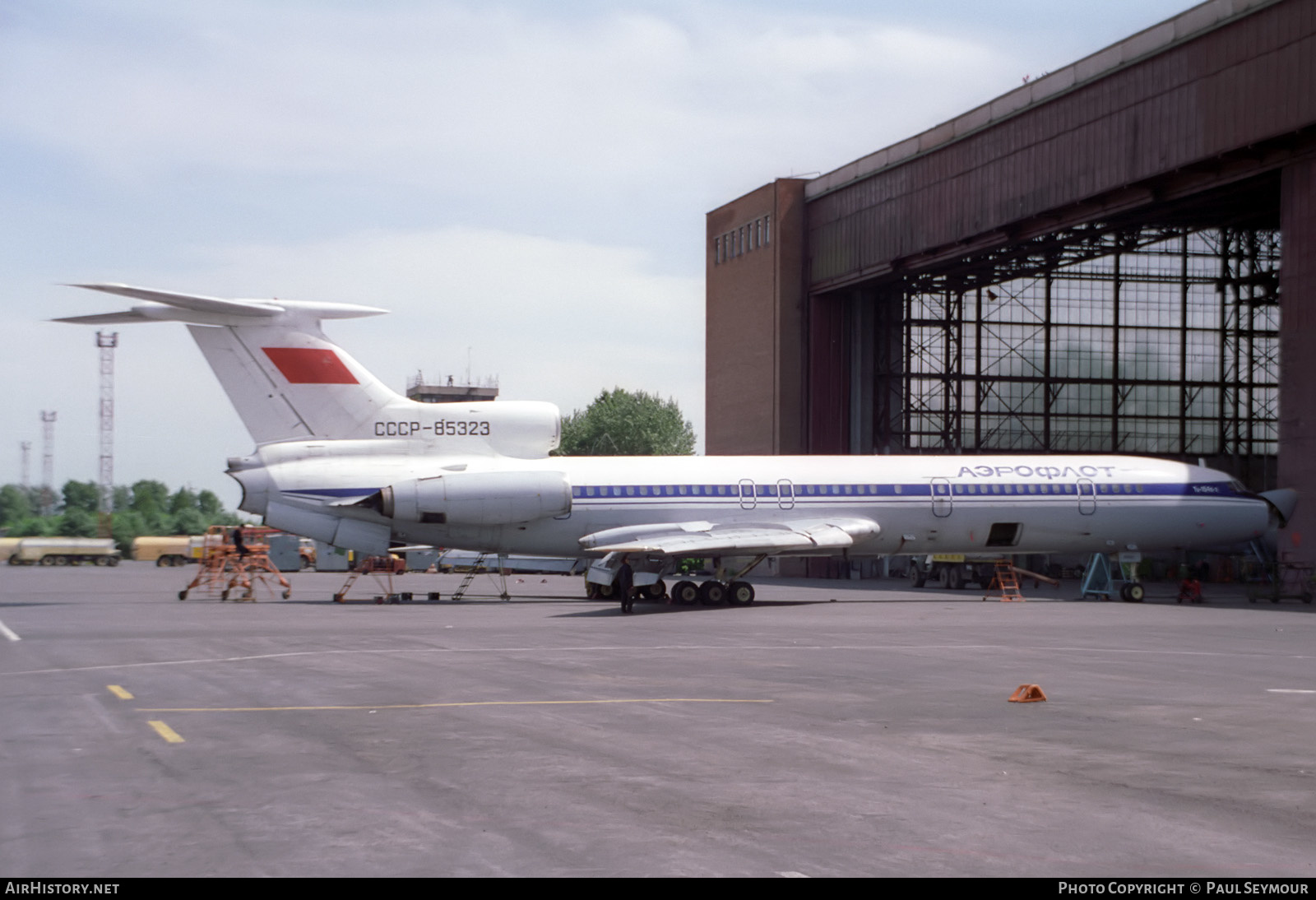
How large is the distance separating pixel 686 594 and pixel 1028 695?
18.8 meters

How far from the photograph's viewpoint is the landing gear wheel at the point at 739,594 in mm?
32281

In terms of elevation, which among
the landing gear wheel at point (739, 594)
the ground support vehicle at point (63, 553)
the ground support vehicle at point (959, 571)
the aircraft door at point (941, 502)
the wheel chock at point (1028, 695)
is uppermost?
the aircraft door at point (941, 502)

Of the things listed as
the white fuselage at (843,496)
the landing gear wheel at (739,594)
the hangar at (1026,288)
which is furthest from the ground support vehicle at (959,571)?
the landing gear wheel at (739,594)

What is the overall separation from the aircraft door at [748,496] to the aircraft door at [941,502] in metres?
4.93

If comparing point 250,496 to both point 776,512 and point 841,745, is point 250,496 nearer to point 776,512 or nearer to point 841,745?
point 776,512

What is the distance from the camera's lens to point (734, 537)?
3133 cm

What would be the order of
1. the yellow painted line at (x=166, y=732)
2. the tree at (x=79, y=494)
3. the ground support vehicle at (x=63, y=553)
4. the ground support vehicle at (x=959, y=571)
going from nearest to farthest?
the yellow painted line at (x=166, y=732), the ground support vehicle at (x=959, y=571), the ground support vehicle at (x=63, y=553), the tree at (x=79, y=494)

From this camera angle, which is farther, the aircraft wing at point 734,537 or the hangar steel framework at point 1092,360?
the hangar steel framework at point 1092,360

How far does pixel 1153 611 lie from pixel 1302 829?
80.2 feet

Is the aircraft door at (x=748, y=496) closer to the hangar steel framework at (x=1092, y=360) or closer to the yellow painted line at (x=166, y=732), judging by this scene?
the yellow painted line at (x=166, y=732)
